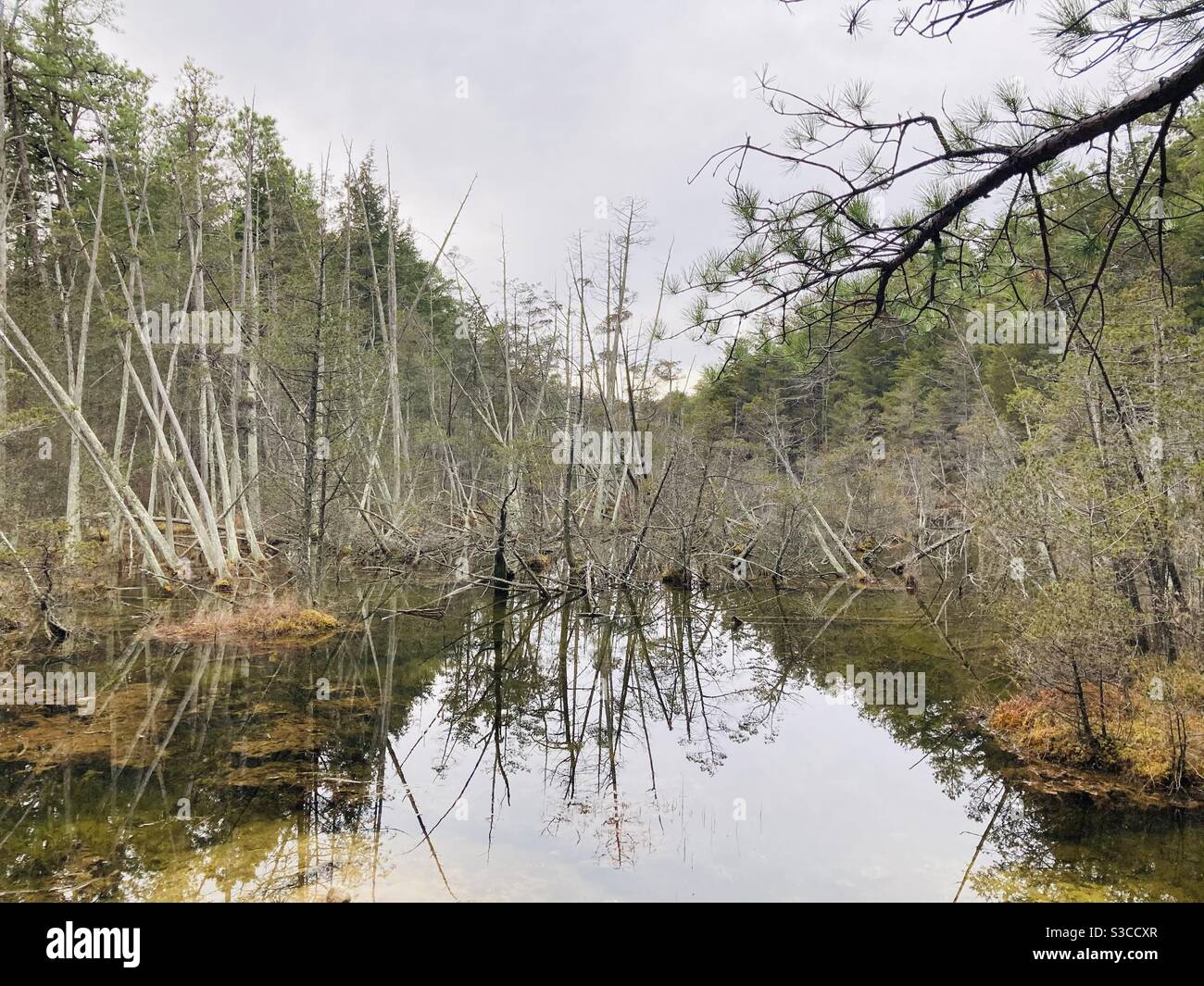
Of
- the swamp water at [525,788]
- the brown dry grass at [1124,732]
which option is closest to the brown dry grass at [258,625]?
the swamp water at [525,788]

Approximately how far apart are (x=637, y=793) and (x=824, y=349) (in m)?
4.38

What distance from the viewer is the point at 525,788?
20.1 ft

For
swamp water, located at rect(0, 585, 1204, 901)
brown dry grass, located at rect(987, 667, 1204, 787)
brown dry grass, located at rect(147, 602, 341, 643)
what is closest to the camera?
swamp water, located at rect(0, 585, 1204, 901)

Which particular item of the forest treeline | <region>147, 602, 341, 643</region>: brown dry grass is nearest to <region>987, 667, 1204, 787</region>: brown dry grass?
the forest treeline

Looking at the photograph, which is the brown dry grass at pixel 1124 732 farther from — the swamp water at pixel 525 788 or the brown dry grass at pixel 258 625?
the brown dry grass at pixel 258 625

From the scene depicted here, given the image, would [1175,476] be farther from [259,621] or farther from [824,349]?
[259,621]

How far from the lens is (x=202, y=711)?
24.6ft

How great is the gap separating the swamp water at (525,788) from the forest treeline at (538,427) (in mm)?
1598

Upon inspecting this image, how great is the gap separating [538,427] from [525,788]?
19245 mm

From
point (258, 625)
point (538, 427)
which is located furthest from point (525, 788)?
point (538, 427)

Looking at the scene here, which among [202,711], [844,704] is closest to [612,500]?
→ [844,704]

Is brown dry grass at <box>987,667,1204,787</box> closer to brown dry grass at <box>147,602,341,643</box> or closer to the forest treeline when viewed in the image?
the forest treeline

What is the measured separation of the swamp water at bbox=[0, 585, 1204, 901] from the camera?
14.9 ft

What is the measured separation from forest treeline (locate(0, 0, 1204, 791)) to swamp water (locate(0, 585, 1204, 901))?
1598 mm
